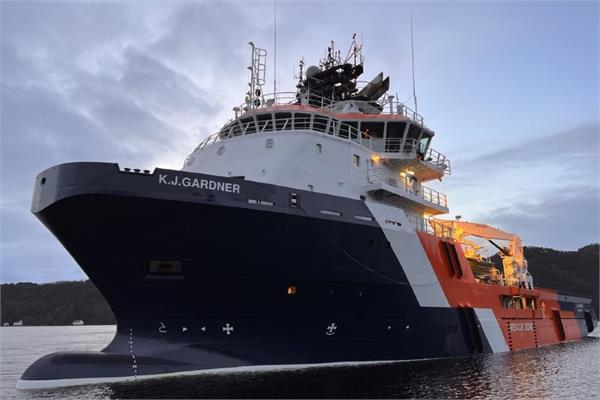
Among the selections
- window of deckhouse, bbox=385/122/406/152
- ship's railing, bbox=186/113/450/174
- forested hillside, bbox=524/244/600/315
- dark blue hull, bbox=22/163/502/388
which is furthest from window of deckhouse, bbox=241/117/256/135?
forested hillside, bbox=524/244/600/315

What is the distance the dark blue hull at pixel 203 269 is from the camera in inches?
485

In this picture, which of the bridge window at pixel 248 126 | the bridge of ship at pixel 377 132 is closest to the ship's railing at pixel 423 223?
the bridge of ship at pixel 377 132

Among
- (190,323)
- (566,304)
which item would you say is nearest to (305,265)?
(190,323)

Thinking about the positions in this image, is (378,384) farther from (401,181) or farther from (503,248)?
(503,248)

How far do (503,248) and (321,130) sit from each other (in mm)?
16102

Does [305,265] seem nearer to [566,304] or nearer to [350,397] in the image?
[350,397]

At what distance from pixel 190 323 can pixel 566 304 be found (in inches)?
1131

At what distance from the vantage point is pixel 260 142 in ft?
Answer: 55.8

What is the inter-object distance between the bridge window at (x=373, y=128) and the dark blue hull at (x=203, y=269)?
6.46 m

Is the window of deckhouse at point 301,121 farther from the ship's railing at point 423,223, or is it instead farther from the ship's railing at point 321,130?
the ship's railing at point 423,223

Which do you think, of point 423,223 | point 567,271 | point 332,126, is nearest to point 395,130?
point 332,126

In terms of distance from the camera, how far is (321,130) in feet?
59.1

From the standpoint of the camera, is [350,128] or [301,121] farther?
[350,128]

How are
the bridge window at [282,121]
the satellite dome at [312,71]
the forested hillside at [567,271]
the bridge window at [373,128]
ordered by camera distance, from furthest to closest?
the forested hillside at [567,271]
the satellite dome at [312,71]
the bridge window at [373,128]
the bridge window at [282,121]
